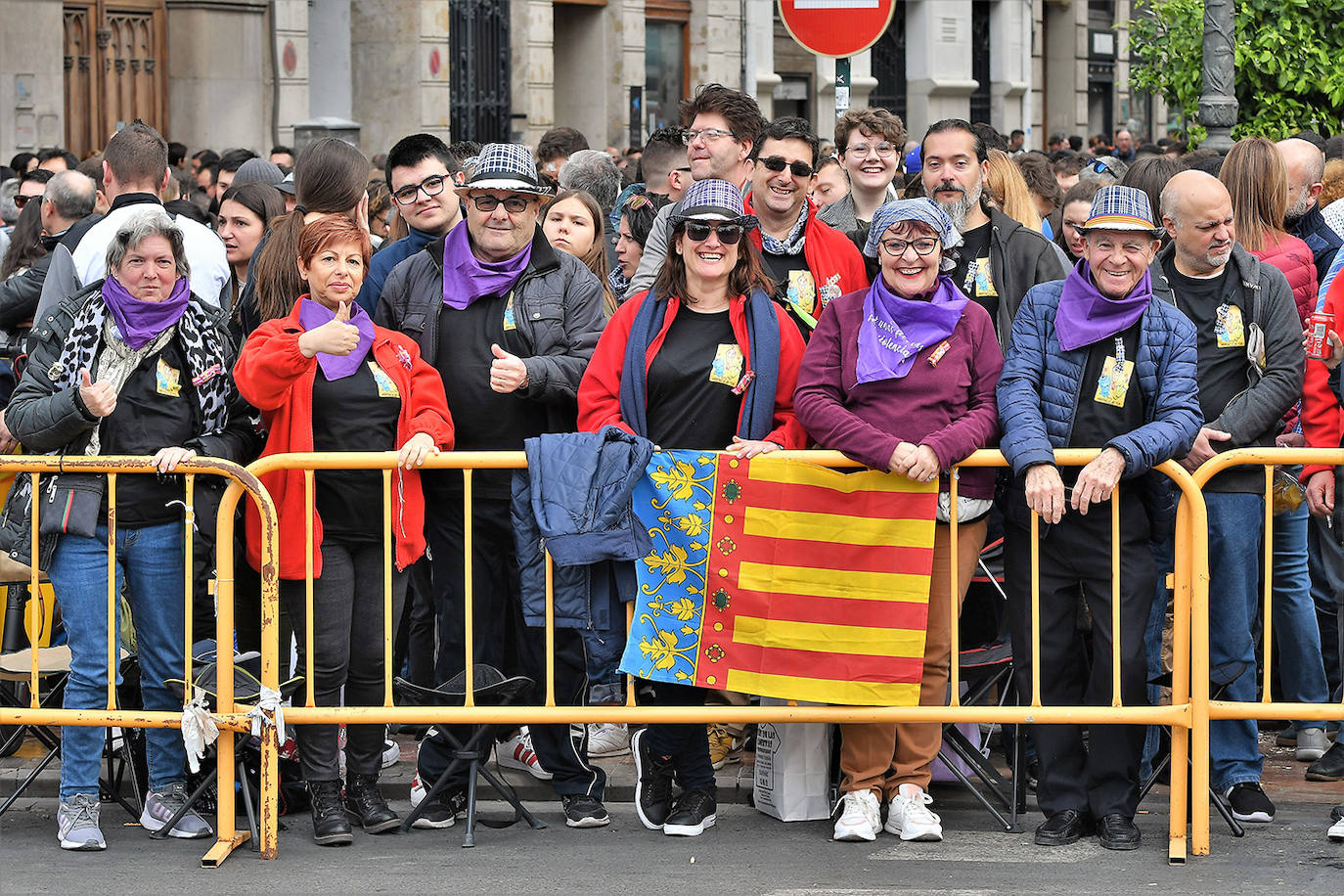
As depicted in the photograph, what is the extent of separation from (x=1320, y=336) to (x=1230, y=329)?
409mm

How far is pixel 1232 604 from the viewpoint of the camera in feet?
22.3

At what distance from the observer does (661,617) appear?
6.50m

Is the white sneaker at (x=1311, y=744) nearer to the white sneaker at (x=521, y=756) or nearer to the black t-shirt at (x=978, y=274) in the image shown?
the black t-shirt at (x=978, y=274)

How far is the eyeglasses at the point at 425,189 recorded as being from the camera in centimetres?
757

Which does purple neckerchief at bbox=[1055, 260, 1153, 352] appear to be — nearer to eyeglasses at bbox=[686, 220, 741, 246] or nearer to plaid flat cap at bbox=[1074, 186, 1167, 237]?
plaid flat cap at bbox=[1074, 186, 1167, 237]

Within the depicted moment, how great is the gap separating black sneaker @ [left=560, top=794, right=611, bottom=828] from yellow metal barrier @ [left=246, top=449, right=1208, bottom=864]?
0.51m

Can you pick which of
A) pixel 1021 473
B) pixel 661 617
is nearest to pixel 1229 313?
pixel 1021 473

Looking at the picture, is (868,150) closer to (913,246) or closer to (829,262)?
(829,262)

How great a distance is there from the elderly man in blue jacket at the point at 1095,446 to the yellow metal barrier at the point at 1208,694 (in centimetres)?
18

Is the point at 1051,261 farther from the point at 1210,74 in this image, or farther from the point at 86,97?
the point at 86,97

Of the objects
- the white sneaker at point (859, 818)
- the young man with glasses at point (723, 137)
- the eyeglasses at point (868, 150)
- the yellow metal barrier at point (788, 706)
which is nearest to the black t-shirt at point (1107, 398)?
the yellow metal barrier at point (788, 706)

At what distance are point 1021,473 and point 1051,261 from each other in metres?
1.23

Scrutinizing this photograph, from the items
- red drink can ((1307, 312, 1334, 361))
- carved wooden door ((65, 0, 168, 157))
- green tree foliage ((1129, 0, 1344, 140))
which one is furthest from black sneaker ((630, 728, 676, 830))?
carved wooden door ((65, 0, 168, 157))

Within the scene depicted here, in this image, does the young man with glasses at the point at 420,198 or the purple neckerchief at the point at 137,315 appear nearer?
the purple neckerchief at the point at 137,315
